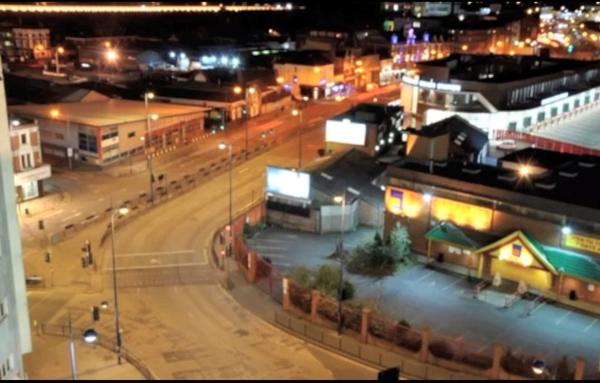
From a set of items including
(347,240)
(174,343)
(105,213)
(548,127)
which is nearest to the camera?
(174,343)

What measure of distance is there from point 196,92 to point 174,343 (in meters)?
49.1

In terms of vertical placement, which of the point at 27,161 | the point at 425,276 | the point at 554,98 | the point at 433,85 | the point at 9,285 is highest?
the point at 433,85

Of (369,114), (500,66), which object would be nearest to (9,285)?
(369,114)

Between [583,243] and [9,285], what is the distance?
2570 cm

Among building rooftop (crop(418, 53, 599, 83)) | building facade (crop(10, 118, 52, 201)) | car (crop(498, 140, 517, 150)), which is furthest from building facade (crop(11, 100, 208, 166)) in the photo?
car (crop(498, 140, 517, 150))

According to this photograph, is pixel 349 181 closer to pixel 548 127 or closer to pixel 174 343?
pixel 174 343

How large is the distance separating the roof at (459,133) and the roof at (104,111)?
24.4m

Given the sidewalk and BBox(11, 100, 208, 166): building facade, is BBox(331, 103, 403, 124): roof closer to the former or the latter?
BBox(11, 100, 208, 166): building facade

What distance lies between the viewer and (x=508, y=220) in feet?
114

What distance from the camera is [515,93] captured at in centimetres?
6694

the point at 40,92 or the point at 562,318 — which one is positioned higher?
the point at 40,92

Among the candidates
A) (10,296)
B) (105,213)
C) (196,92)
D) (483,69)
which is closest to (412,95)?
(483,69)

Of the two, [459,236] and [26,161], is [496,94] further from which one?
[26,161]

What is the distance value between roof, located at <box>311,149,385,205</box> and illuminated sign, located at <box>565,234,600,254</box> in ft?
41.7
